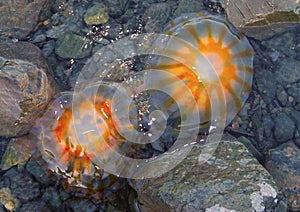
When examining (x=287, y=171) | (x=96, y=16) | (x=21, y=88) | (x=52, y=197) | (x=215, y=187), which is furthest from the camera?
(x=96, y=16)

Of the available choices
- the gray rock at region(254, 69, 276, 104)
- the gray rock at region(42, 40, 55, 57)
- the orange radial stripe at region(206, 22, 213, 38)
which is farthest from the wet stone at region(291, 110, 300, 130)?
the gray rock at region(42, 40, 55, 57)

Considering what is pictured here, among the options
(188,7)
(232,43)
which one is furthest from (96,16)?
(232,43)

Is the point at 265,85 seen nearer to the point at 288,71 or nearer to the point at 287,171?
the point at 288,71

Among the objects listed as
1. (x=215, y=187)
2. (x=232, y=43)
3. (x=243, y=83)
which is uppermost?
(x=232, y=43)

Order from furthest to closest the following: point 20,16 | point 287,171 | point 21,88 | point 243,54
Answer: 1. point 20,16
2. point 243,54
3. point 287,171
4. point 21,88

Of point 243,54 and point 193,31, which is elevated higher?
point 193,31

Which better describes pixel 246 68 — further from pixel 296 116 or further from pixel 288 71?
pixel 296 116

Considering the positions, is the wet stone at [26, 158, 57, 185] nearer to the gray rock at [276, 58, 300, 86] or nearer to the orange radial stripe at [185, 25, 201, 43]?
the orange radial stripe at [185, 25, 201, 43]

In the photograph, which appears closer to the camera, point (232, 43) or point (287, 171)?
point (287, 171)
